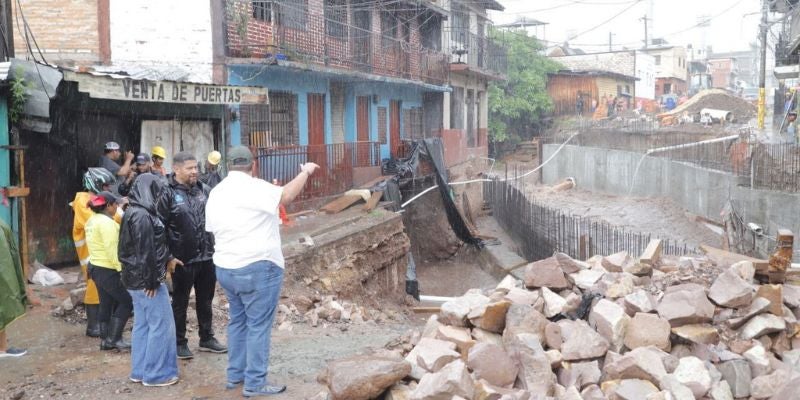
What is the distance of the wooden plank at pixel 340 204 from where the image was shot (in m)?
15.1

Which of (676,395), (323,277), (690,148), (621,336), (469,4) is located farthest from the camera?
(469,4)

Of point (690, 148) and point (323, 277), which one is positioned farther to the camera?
point (690, 148)

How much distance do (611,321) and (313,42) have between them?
503 inches

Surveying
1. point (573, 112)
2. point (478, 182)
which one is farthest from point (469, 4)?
point (573, 112)

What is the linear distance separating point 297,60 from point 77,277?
7.81m

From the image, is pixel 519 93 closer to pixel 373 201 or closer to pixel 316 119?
pixel 316 119

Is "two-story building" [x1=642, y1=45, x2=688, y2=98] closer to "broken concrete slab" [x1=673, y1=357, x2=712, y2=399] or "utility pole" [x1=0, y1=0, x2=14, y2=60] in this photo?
"utility pole" [x1=0, y1=0, x2=14, y2=60]

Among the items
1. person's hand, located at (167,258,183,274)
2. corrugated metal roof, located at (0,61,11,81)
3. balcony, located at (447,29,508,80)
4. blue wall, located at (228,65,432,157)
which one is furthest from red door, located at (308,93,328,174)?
person's hand, located at (167,258,183,274)

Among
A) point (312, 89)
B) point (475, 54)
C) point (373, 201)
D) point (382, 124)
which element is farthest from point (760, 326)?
point (475, 54)

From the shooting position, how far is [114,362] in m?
6.38

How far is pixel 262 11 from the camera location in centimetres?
1623

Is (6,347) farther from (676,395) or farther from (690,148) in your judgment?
(690,148)

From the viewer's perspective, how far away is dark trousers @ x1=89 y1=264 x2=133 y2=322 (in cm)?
641

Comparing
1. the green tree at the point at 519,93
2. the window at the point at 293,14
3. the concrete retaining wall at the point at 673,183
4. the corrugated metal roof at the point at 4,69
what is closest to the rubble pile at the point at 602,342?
the corrugated metal roof at the point at 4,69
